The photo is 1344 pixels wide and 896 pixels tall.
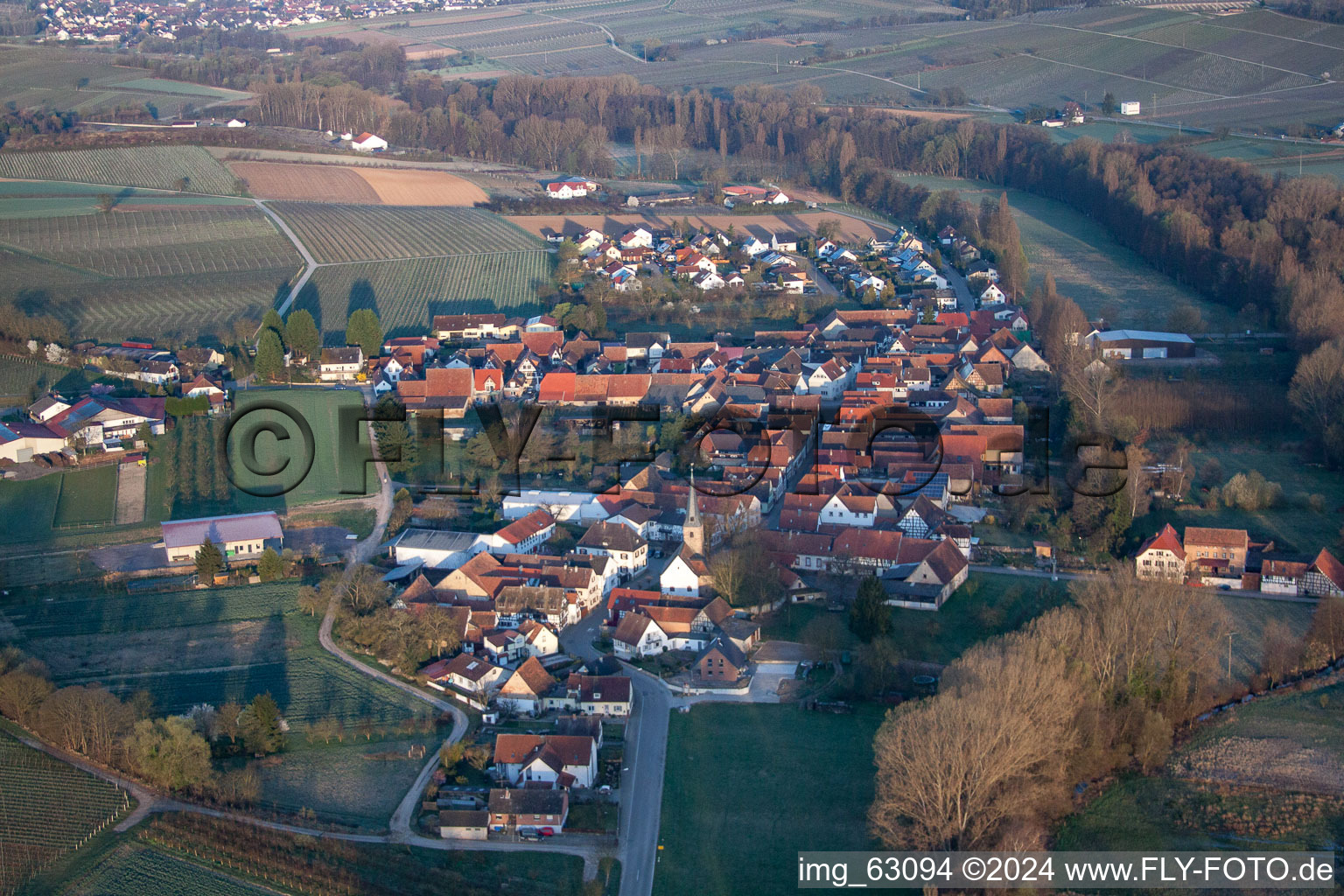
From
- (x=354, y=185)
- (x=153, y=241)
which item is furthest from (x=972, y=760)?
(x=354, y=185)

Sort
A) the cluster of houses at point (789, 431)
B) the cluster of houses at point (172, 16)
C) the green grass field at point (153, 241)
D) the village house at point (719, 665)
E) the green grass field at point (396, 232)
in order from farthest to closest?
the cluster of houses at point (172, 16) → the green grass field at point (396, 232) → the green grass field at point (153, 241) → the cluster of houses at point (789, 431) → the village house at point (719, 665)

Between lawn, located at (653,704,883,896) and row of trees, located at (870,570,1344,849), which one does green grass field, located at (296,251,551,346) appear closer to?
lawn, located at (653,704,883,896)

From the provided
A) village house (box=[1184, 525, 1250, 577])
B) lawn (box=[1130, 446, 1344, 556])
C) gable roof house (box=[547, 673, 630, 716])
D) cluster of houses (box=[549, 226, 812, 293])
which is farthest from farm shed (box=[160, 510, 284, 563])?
cluster of houses (box=[549, 226, 812, 293])

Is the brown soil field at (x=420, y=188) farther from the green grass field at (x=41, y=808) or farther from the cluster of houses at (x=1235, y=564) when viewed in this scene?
the green grass field at (x=41, y=808)

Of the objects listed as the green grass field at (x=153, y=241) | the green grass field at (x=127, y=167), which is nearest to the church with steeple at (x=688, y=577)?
the green grass field at (x=153, y=241)

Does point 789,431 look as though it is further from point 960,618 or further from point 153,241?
point 153,241

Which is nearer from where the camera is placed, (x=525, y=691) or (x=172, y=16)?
(x=525, y=691)
